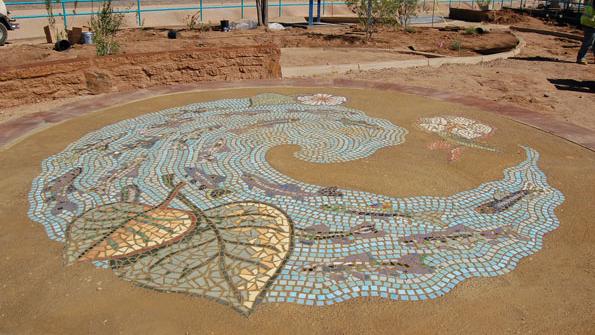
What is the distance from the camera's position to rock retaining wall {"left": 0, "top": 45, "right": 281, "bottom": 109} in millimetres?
8003

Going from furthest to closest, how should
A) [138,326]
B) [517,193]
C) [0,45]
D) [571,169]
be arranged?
[0,45], [571,169], [517,193], [138,326]

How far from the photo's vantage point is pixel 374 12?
16.7m

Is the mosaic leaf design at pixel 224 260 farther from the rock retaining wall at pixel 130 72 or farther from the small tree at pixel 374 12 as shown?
the small tree at pixel 374 12

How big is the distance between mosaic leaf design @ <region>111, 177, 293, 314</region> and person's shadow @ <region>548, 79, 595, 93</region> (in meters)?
8.34

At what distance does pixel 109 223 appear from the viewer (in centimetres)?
430

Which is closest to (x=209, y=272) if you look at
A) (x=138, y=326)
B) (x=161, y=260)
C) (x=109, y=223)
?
(x=161, y=260)

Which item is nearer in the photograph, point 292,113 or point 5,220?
point 5,220

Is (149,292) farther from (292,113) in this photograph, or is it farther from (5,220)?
(292,113)

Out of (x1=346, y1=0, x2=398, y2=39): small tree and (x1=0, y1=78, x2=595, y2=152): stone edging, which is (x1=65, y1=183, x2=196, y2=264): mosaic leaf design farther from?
(x1=346, y1=0, x2=398, y2=39): small tree

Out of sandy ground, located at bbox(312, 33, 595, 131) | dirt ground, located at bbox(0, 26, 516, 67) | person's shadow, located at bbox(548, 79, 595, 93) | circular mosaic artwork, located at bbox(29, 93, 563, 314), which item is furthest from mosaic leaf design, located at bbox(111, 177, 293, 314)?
dirt ground, located at bbox(0, 26, 516, 67)

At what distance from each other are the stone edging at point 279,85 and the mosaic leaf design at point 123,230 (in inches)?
107

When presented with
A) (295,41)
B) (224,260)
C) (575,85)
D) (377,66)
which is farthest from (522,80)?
(224,260)

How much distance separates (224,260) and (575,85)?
9.67 m

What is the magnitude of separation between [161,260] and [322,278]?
4.19 ft
